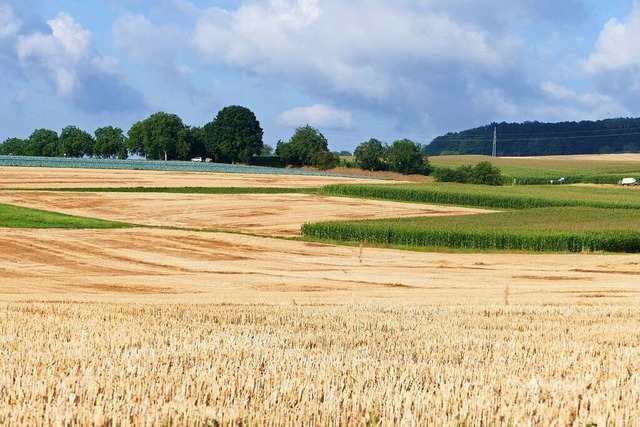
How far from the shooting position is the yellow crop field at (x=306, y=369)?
26.5ft

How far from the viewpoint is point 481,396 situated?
29.1 ft

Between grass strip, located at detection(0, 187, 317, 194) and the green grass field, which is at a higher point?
the green grass field

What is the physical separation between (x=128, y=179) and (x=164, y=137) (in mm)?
72496

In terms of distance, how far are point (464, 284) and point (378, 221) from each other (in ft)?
72.4

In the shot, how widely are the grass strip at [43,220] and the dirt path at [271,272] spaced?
3161 mm

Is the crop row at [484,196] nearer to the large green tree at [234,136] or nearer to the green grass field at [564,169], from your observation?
the green grass field at [564,169]

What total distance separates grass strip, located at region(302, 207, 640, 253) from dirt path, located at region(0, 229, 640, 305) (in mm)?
3898

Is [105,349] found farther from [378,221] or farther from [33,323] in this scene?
[378,221]

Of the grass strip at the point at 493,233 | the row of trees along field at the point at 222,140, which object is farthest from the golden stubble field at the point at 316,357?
the row of trees along field at the point at 222,140

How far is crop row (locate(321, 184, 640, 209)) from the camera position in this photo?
76.4 m

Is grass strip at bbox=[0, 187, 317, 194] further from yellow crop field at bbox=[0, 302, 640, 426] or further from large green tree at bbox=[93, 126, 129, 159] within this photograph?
large green tree at bbox=[93, 126, 129, 159]

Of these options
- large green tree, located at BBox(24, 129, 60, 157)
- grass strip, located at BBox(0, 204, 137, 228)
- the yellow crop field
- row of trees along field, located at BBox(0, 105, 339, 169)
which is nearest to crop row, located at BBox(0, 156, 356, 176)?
row of trees along field, located at BBox(0, 105, 339, 169)

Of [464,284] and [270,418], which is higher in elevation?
[270,418]

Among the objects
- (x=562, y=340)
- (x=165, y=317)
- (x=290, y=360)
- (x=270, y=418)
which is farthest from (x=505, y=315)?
(x=270, y=418)
